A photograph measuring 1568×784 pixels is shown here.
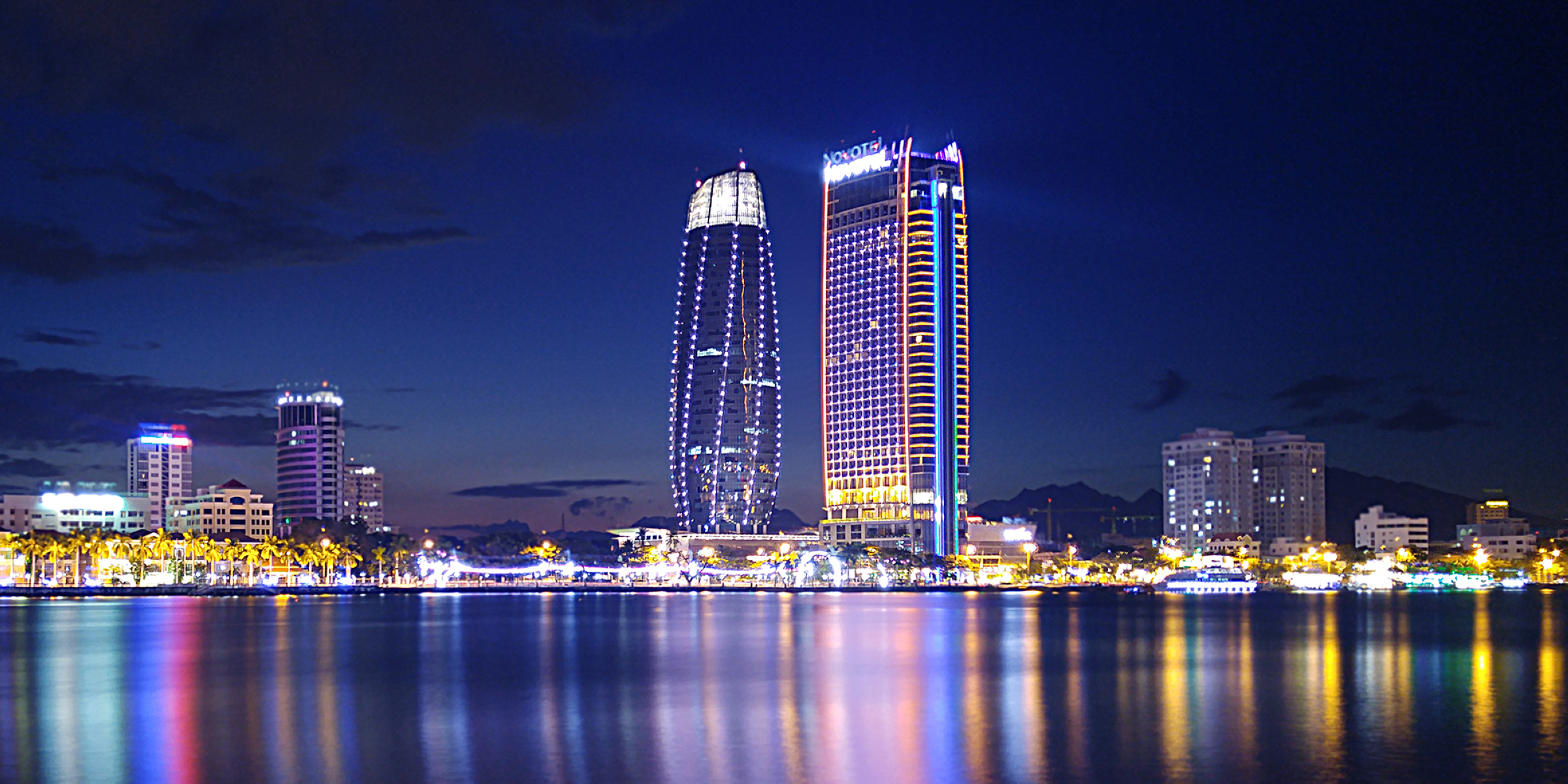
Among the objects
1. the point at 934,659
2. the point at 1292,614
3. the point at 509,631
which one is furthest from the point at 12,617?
the point at 1292,614

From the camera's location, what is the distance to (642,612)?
143000 millimetres

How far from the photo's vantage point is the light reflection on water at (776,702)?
43562 millimetres

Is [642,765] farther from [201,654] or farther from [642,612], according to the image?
[642,612]

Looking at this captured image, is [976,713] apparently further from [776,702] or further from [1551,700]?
[1551,700]

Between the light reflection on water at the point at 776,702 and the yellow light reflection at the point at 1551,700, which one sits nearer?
the light reflection on water at the point at 776,702

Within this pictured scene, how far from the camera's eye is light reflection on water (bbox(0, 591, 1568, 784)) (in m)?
43.6

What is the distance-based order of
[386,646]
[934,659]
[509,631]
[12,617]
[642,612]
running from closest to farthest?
[934,659]
[386,646]
[509,631]
[12,617]
[642,612]

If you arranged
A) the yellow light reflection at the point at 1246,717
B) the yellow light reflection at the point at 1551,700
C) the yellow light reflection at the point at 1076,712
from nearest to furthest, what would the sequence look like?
the yellow light reflection at the point at 1246,717, the yellow light reflection at the point at 1076,712, the yellow light reflection at the point at 1551,700

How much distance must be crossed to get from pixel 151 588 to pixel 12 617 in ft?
206

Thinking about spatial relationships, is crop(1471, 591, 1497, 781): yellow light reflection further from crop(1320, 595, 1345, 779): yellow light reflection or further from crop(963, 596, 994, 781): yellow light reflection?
crop(963, 596, 994, 781): yellow light reflection

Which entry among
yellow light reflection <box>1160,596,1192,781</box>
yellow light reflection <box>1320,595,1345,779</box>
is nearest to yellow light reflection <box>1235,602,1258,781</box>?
yellow light reflection <box>1160,596,1192,781</box>

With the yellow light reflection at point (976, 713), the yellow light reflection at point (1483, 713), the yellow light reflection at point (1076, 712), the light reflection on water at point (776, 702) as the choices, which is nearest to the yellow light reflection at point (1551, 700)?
the light reflection on water at point (776, 702)

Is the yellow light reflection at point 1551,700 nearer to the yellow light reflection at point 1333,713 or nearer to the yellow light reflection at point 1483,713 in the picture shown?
the yellow light reflection at point 1483,713

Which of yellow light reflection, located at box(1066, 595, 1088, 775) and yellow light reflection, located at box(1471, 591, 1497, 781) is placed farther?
yellow light reflection, located at box(1066, 595, 1088, 775)
